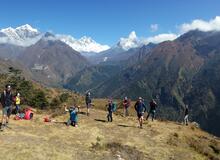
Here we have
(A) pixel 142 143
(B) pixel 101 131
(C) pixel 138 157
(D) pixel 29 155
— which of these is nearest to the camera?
(D) pixel 29 155

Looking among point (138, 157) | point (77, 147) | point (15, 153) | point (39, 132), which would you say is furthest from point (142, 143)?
point (15, 153)

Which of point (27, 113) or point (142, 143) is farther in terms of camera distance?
point (27, 113)

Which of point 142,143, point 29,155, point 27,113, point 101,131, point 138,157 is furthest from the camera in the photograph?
point 27,113

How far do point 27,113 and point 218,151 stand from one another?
769 inches

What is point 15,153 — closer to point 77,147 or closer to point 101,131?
point 77,147

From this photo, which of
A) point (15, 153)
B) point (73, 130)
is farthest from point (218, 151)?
point (15, 153)

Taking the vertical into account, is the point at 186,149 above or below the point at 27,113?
below

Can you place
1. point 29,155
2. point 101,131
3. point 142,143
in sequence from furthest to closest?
1. point 101,131
2. point 142,143
3. point 29,155

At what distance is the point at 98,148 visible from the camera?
31547 millimetres

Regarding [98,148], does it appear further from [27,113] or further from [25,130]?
[27,113]

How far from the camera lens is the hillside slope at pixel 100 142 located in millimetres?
28734

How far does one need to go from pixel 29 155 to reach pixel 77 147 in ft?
16.0

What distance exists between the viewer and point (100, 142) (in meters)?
33.4

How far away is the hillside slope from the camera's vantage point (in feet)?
94.3
